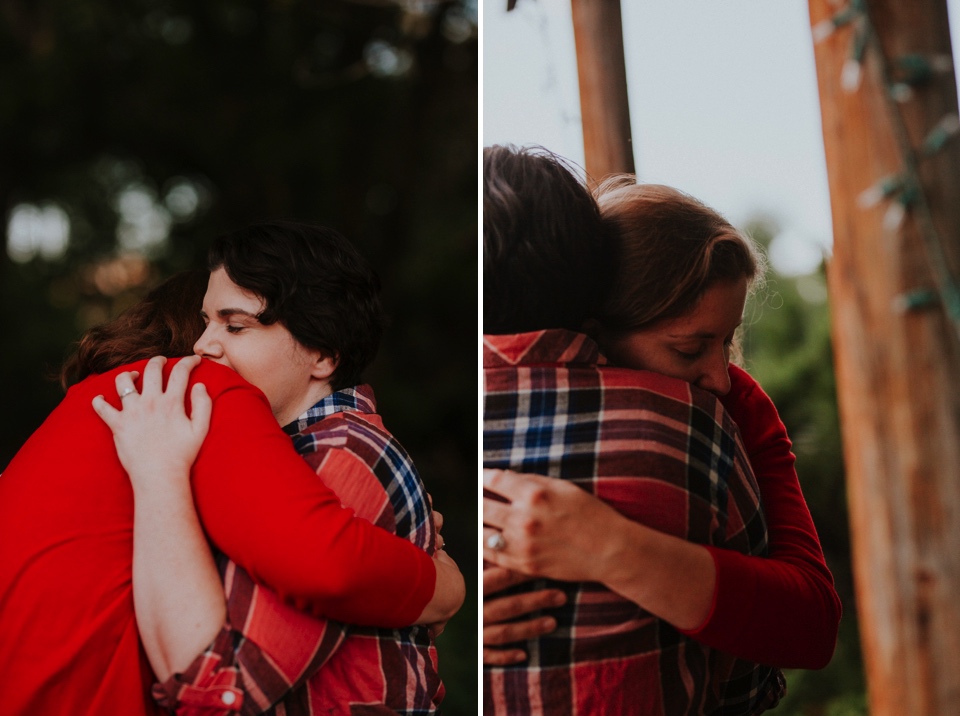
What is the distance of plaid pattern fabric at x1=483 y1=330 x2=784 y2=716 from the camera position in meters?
1.55

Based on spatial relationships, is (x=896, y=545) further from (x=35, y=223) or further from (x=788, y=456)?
(x=35, y=223)

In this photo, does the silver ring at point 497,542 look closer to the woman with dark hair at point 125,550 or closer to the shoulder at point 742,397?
the woman with dark hair at point 125,550

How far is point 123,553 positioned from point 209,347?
0.38 metres

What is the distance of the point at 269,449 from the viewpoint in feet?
4.61

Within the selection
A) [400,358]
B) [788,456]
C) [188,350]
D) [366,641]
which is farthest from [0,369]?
[788,456]

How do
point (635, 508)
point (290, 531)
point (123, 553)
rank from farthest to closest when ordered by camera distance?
point (635, 508), point (123, 553), point (290, 531)

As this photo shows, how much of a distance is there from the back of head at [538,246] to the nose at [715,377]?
218 millimetres

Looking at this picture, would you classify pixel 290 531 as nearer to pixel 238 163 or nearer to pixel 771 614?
pixel 771 614

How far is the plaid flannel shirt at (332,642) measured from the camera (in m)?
1.41

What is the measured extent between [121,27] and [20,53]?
669 mm

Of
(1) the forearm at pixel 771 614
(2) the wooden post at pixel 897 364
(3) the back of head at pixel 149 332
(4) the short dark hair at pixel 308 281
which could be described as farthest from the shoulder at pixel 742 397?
(3) the back of head at pixel 149 332

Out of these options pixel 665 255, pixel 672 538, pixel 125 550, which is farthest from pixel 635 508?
pixel 125 550

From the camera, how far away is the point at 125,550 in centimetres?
146

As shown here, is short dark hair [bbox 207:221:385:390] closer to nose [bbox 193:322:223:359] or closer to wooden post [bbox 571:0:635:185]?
nose [bbox 193:322:223:359]
